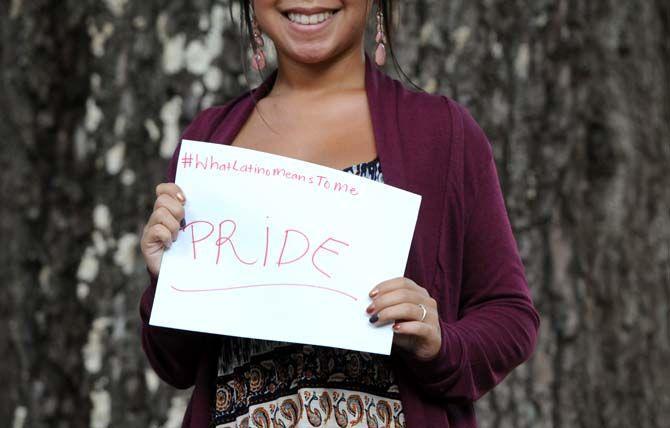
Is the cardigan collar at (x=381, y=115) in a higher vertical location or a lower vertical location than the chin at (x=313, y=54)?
lower

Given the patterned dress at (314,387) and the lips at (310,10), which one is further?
the lips at (310,10)

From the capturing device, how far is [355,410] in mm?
2029

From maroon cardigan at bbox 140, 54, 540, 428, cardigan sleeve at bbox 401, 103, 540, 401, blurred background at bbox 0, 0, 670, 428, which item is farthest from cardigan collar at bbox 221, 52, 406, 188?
blurred background at bbox 0, 0, 670, 428

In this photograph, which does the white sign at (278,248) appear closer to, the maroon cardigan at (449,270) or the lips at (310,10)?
the maroon cardigan at (449,270)

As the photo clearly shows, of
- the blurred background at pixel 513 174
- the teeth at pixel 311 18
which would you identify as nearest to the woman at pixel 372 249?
the teeth at pixel 311 18

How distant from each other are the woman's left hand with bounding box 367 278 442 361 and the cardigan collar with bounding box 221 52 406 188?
0.20m

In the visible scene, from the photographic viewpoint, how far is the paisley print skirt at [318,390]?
2031 millimetres

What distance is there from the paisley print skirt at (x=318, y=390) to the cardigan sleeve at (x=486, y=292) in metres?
0.07

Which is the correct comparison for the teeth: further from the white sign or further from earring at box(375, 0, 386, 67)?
the white sign

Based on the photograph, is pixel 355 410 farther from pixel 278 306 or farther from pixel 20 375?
pixel 20 375

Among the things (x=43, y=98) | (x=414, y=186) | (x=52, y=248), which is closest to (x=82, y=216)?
(x=52, y=248)

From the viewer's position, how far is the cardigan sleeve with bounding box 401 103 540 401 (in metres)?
2.05

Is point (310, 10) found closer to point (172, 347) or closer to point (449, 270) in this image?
point (449, 270)

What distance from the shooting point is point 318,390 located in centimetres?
204
